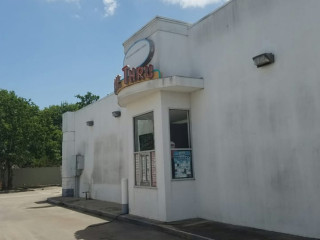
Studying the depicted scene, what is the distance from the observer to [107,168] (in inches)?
629

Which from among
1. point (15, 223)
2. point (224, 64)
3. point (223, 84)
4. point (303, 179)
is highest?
point (224, 64)

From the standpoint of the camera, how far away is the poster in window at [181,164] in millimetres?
10148

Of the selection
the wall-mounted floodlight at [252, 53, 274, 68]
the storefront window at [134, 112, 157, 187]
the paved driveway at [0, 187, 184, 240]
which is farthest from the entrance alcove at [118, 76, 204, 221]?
the wall-mounted floodlight at [252, 53, 274, 68]

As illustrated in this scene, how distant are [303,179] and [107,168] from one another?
1059 centimetres

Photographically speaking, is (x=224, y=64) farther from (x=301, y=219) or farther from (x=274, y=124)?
(x=301, y=219)

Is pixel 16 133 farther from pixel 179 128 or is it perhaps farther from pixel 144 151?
pixel 179 128

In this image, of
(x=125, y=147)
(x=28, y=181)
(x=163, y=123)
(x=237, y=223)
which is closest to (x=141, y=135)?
(x=163, y=123)

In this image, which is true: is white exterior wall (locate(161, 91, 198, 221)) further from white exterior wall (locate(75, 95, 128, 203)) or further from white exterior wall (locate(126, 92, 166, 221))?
white exterior wall (locate(75, 95, 128, 203))

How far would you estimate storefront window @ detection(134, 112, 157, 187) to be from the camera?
1073 centimetres

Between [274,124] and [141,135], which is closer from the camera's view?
[274,124]

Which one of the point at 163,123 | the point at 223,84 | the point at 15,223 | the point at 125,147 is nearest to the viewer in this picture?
Answer: the point at 223,84

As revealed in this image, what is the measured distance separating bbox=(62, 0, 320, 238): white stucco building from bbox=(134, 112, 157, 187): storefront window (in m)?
0.03

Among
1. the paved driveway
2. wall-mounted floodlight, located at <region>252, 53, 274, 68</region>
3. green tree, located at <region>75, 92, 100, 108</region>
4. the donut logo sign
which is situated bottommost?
the paved driveway

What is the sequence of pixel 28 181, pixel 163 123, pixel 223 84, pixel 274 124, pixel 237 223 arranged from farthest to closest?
1. pixel 28 181
2. pixel 163 123
3. pixel 223 84
4. pixel 237 223
5. pixel 274 124
